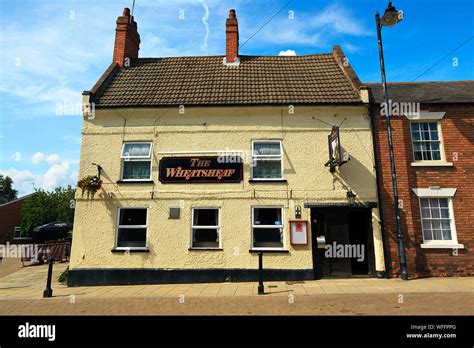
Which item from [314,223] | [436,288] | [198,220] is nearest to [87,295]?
[198,220]

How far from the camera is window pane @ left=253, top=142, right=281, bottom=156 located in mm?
10602

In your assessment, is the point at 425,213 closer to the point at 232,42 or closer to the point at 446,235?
the point at 446,235

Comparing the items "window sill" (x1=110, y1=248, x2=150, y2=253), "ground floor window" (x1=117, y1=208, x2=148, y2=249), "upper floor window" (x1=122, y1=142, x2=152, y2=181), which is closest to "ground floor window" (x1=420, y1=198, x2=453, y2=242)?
"window sill" (x1=110, y1=248, x2=150, y2=253)

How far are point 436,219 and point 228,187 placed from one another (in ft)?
23.7

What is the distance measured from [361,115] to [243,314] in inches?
320

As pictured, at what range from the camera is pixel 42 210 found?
115 ft

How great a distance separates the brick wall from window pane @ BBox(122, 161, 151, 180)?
27.4 ft

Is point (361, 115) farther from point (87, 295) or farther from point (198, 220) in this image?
point (87, 295)

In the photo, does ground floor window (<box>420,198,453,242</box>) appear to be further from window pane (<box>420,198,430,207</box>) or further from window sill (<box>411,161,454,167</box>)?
window sill (<box>411,161,454,167</box>)

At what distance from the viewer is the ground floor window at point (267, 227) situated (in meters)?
9.99

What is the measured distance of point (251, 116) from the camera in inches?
427

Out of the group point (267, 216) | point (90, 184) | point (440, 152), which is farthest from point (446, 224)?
point (90, 184)

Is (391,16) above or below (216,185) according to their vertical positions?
above

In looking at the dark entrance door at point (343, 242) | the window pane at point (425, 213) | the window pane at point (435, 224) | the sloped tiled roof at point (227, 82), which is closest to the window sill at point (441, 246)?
the window pane at point (435, 224)
